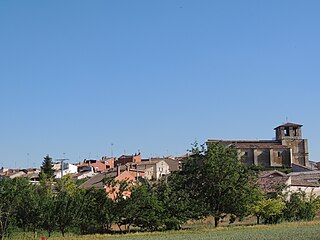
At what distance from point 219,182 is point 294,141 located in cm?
7161

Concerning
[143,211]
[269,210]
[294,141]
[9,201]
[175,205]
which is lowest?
[269,210]

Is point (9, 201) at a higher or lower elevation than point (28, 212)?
higher

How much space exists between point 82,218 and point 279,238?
1837cm

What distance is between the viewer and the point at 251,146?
4301 inches

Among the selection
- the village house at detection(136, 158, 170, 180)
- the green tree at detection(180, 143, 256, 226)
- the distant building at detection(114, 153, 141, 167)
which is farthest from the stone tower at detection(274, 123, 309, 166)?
the green tree at detection(180, 143, 256, 226)

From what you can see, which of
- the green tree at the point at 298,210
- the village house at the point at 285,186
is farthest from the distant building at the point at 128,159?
the green tree at the point at 298,210

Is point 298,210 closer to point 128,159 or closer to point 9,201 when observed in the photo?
point 9,201

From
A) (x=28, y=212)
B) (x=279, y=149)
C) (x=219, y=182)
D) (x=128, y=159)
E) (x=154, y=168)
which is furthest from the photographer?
(x=128, y=159)

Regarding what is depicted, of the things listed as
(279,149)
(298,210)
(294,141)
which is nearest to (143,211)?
(298,210)

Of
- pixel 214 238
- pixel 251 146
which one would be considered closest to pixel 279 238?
pixel 214 238

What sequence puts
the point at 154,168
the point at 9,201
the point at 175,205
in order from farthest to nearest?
the point at 154,168 < the point at 175,205 < the point at 9,201

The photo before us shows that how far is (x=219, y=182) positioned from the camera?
46344mm

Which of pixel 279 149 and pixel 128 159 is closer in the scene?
pixel 279 149

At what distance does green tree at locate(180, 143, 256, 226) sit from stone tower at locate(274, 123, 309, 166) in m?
65.5
